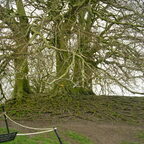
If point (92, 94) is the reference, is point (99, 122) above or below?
below

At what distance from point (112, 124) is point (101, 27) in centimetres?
443

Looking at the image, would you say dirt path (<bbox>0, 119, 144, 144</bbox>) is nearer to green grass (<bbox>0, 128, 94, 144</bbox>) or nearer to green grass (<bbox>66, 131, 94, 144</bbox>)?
green grass (<bbox>66, 131, 94, 144</bbox>)

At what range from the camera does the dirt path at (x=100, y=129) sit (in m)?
7.82

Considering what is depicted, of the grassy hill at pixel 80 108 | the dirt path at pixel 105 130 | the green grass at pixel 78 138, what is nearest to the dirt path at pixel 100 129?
the dirt path at pixel 105 130

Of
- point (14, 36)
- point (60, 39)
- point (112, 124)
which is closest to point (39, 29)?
point (14, 36)

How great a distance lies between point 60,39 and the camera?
31.7 feet

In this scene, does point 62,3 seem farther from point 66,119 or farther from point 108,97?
point 108,97

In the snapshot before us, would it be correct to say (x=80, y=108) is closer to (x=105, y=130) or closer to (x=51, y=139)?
(x=105, y=130)

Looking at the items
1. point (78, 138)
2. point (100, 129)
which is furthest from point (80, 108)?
point (78, 138)

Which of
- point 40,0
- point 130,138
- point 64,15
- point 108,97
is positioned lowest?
point 130,138

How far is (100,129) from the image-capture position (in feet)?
28.0

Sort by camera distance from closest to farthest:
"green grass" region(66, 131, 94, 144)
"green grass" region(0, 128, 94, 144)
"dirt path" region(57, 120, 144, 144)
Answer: "green grass" region(0, 128, 94, 144) → "green grass" region(66, 131, 94, 144) → "dirt path" region(57, 120, 144, 144)

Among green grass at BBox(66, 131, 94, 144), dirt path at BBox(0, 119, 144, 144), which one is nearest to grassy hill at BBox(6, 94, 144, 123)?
dirt path at BBox(0, 119, 144, 144)

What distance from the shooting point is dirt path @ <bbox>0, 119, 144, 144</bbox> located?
25.7 feet
